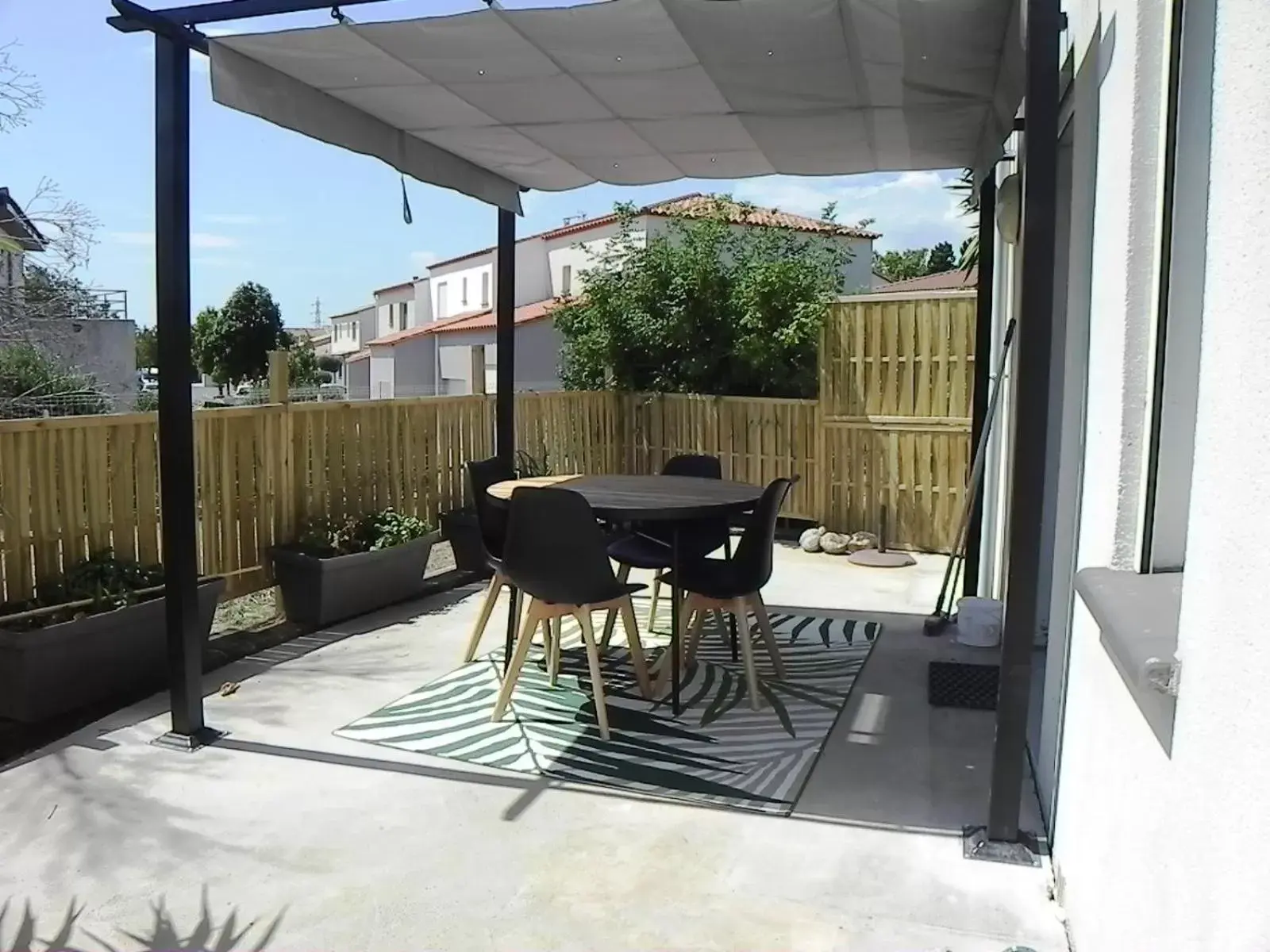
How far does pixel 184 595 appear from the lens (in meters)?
3.54

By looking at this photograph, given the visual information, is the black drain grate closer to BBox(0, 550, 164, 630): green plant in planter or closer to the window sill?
the window sill

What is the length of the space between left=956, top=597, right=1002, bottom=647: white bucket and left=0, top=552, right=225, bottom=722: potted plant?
3.51 metres

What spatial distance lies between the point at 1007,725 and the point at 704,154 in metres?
3.23

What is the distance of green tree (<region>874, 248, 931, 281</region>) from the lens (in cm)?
2675

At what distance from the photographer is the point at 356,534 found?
560 centimetres

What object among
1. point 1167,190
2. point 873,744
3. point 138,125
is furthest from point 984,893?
point 138,125

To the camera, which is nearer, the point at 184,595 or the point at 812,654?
the point at 184,595

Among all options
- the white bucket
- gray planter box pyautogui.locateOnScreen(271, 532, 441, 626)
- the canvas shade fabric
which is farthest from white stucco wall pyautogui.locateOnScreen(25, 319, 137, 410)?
the white bucket

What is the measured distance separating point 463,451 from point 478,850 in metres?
4.47

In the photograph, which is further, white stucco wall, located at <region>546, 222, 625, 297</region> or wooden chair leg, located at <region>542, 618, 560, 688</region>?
white stucco wall, located at <region>546, 222, 625, 297</region>

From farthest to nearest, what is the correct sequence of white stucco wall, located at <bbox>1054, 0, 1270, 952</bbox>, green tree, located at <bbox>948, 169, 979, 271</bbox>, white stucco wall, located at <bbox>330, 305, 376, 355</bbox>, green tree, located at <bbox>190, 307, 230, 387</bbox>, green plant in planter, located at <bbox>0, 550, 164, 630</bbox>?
white stucco wall, located at <bbox>330, 305, 376, 355</bbox> < green tree, located at <bbox>190, 307, 230, 387</bbox> < green tree, located at <bbox>948, 169, 979, 271</bbox> < green plant in planter, located at <bbox>0, 550, 164, 630</bbox> < white stucco wall, located at <bbox>1054, 0, 1270, 952</bbox>

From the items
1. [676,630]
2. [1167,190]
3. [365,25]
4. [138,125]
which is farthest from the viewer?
[676,630]

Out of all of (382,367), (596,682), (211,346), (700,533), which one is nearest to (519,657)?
(596,682)

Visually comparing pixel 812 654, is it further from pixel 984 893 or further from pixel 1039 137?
pixel 1039 137
